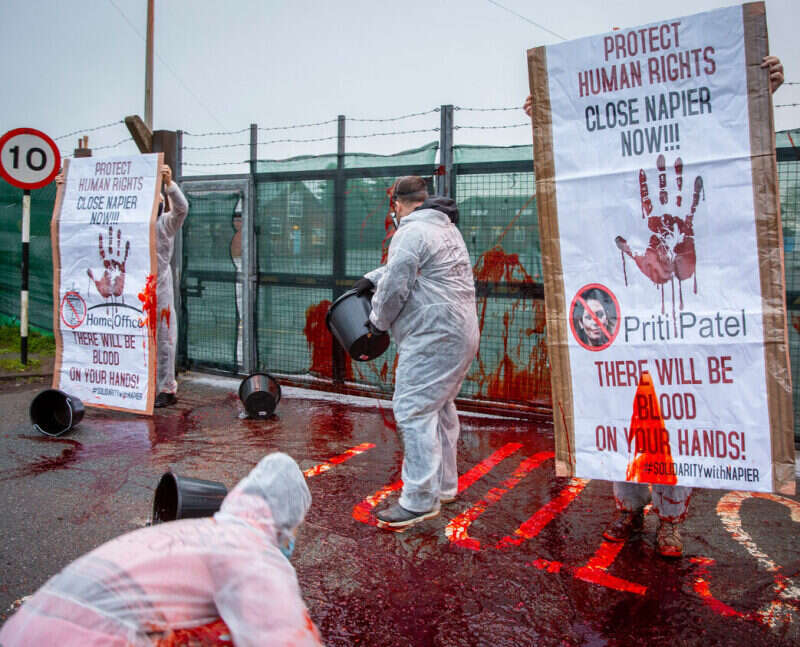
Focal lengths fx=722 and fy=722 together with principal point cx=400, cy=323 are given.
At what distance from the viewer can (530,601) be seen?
3.25m

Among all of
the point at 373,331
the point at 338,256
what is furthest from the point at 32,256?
the point at 373,331

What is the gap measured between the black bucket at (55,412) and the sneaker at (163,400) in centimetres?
100

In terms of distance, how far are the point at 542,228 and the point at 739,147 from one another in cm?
95

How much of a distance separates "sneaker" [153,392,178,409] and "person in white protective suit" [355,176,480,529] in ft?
11.9

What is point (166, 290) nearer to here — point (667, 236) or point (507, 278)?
point (507, 278)

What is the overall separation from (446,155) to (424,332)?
305 centimetres

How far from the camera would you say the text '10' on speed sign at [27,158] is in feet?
27.1

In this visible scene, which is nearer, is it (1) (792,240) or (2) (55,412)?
(1) (792,240)

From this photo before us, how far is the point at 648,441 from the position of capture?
3.41 metres

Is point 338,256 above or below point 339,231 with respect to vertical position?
below

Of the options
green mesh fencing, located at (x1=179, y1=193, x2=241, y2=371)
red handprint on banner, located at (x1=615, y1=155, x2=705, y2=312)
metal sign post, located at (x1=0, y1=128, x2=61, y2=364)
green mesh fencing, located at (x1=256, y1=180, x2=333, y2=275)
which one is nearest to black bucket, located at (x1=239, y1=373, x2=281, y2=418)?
green mesh fencing, located at (x1=256, y1=180, x2=333, y2=275)

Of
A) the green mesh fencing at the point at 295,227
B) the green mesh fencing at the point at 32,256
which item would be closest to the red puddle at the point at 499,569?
the green mesh fencing at the point at 295,227

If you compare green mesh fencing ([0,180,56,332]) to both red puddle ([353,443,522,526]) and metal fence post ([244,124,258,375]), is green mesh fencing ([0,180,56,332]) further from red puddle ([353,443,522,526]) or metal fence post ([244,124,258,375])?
red puddle ([353,443,522,526])

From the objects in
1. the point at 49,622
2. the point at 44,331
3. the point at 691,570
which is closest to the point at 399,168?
the point at 691,570
